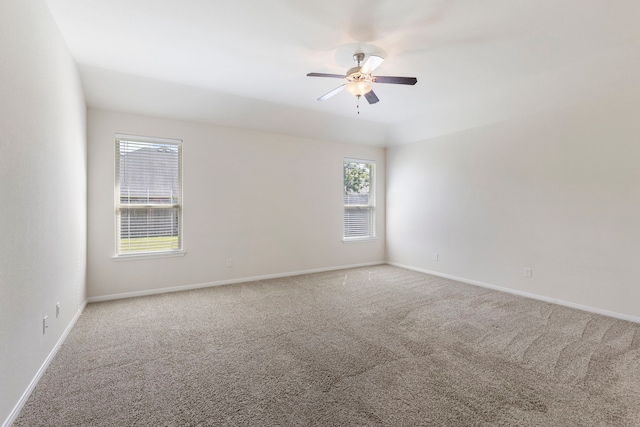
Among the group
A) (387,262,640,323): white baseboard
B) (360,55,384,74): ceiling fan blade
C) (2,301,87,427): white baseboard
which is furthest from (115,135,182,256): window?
(387,262,640,323): white baseboard

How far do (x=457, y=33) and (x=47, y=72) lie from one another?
3428mm

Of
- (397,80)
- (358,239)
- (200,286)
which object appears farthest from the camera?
(358,239)

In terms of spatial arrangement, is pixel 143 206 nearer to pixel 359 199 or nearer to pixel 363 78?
pixel 363 78

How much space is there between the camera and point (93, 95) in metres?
3.59

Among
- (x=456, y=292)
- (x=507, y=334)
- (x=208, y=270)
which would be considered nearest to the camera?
(x=507, y=334)

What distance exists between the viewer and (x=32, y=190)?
2.00 metres

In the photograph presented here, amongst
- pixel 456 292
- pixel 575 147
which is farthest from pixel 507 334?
pixel 575 147

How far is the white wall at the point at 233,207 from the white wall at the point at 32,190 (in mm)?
878

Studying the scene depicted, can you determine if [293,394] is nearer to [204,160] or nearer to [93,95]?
[204,160]

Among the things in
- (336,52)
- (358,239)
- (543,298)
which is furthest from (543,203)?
(336,52)

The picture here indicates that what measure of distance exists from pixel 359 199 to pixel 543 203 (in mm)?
3127

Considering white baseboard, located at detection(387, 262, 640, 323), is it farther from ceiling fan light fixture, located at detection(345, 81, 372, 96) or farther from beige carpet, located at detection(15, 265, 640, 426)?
ceiling fan light fixture, located at detection(345, 81, 372, 96)

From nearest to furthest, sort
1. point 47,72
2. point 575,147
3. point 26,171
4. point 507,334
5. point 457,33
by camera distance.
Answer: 1. point 26,171
2. point 47,72
3. point 457,33
4. point 507,334
5. point 575,147

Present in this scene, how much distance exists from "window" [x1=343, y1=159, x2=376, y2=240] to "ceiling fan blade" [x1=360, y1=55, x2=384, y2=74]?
3.13 meters
